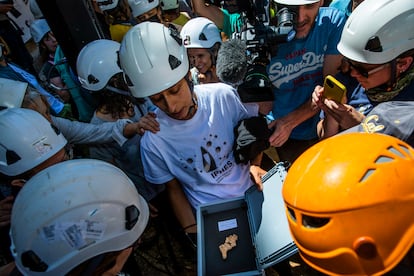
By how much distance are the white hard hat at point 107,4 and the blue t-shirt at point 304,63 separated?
3273 millimetres

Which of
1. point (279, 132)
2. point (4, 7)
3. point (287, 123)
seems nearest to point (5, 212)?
point (279, 132)

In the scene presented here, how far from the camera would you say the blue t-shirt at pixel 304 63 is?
104 inches

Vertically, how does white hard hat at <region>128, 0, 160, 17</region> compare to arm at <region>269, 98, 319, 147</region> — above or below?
above

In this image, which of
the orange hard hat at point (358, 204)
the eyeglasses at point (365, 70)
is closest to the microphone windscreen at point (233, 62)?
the eyeglasses at point (365, 70)

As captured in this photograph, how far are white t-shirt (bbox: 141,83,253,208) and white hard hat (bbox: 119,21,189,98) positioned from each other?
0.93 feet

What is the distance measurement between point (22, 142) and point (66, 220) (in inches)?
38.5

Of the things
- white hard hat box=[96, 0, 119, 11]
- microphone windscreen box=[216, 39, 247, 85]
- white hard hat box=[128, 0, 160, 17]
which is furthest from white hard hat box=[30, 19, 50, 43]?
microphone windscreen box=[216, 39, 247, 85]

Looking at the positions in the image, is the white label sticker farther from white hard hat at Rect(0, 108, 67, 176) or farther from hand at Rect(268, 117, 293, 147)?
white hard hat at Rect(0, 108, 67, 176)

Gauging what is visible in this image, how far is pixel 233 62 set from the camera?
234cm

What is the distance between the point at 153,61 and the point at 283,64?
4.48 ft

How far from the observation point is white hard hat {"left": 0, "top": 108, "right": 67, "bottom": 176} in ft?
6.63

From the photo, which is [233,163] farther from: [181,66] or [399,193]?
[399,193]

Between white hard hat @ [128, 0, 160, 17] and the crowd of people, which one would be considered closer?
the crowd of people

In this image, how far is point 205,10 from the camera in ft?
15.1
